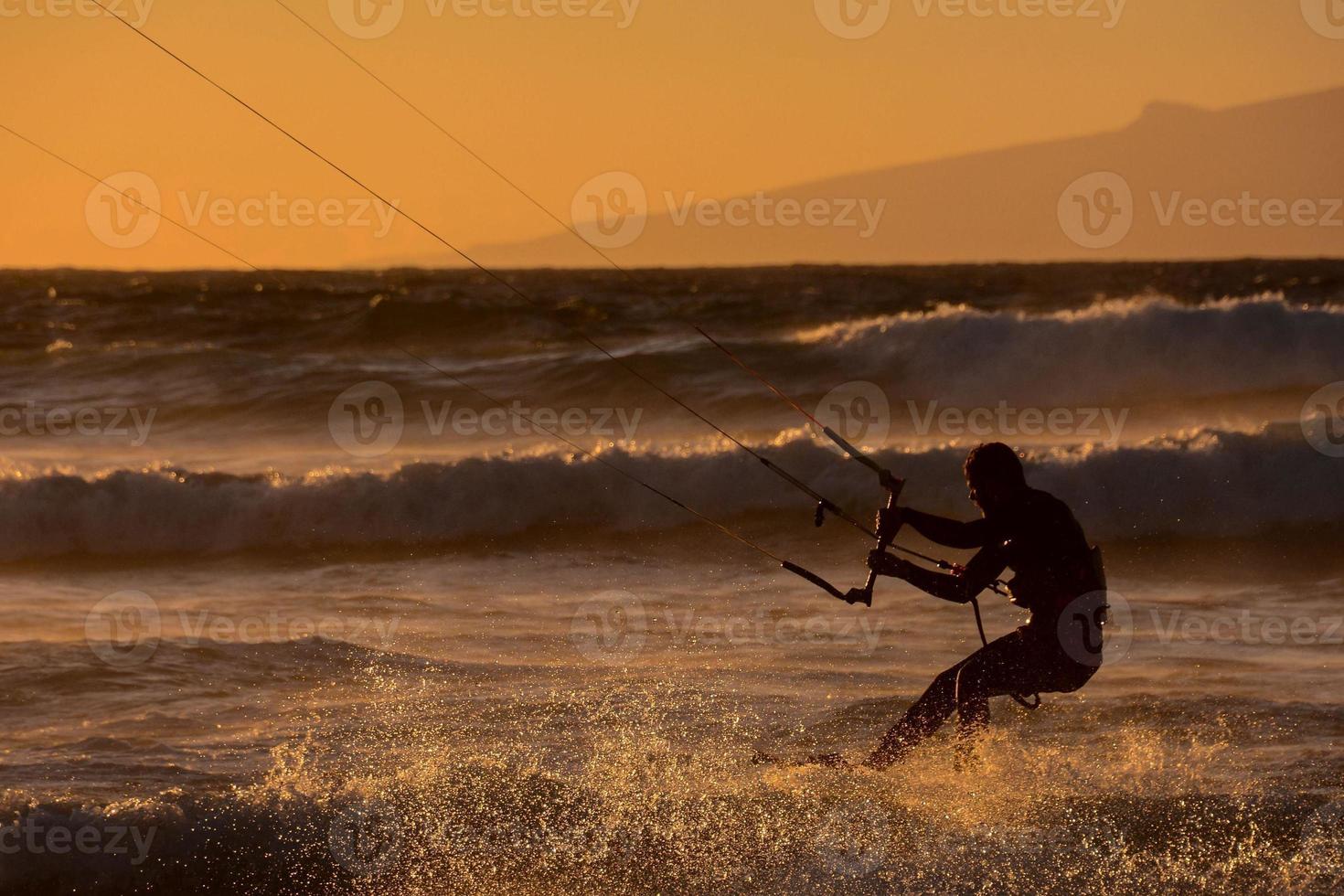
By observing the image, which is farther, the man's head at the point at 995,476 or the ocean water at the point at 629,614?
the ocean water at the point at 629,614

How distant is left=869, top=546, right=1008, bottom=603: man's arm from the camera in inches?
265

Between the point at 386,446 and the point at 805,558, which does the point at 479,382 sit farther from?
the point at 805,558

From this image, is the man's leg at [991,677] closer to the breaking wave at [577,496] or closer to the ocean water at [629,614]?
the ocean water at [629,614]

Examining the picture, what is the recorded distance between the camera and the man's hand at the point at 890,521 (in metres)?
6.82

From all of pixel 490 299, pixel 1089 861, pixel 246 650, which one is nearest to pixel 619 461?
pixel 246 650

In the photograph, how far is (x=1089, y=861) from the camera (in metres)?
6.76

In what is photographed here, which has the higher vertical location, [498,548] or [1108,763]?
[498,548]

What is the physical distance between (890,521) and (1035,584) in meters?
0.73

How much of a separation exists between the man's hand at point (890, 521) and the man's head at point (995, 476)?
0.35m

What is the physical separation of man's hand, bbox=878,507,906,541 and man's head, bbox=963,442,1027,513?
35 cm

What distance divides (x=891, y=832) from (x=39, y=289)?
41.6m

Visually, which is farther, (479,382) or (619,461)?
(479,382)

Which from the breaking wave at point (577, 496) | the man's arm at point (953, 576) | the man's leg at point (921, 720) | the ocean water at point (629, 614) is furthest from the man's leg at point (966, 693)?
the breaking wave at point (577, 496)

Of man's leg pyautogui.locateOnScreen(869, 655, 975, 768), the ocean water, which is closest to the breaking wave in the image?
the ocean water
